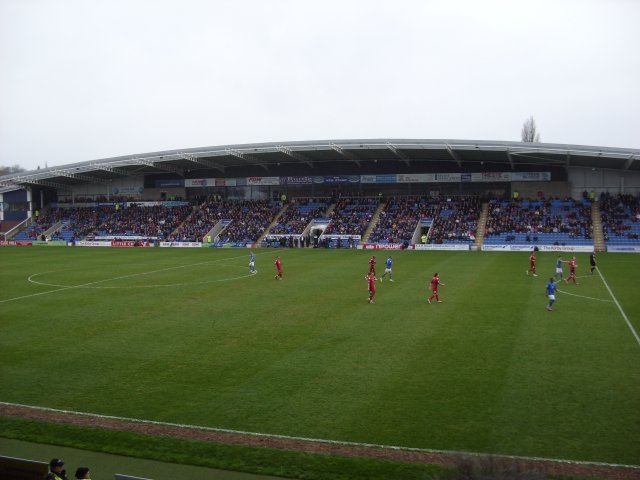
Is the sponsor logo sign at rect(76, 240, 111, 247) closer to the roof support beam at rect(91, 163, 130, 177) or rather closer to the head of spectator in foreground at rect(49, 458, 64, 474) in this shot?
the roof support beam at rect(91, 163, 130, 177)

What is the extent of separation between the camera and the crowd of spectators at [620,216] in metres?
44.6

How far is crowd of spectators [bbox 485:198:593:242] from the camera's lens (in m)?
46.5

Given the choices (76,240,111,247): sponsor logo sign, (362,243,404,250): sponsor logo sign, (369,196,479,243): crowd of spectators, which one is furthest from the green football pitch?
(76,240,111,247): sponsor logo sign

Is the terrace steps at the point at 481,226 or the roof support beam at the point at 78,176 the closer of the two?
the terrace steps at the point at 481,226

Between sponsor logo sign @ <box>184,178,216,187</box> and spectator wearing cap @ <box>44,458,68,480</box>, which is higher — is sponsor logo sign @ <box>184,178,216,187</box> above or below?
above

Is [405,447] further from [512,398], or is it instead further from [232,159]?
[232,159]

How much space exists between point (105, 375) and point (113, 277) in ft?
61.3

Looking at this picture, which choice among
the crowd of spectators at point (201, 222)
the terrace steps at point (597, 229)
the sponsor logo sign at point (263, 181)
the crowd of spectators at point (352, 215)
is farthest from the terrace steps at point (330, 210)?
the terrace steps at point (597, 229)

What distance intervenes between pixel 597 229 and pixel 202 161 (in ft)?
134

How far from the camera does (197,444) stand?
900 cm

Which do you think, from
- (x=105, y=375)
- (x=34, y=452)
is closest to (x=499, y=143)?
(x=105, y=375)

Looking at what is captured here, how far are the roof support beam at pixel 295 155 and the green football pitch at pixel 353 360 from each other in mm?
28126

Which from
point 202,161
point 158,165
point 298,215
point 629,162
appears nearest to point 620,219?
point 629,162

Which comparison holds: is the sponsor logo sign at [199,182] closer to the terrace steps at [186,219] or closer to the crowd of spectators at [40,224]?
the terrace steps at [186,219]
